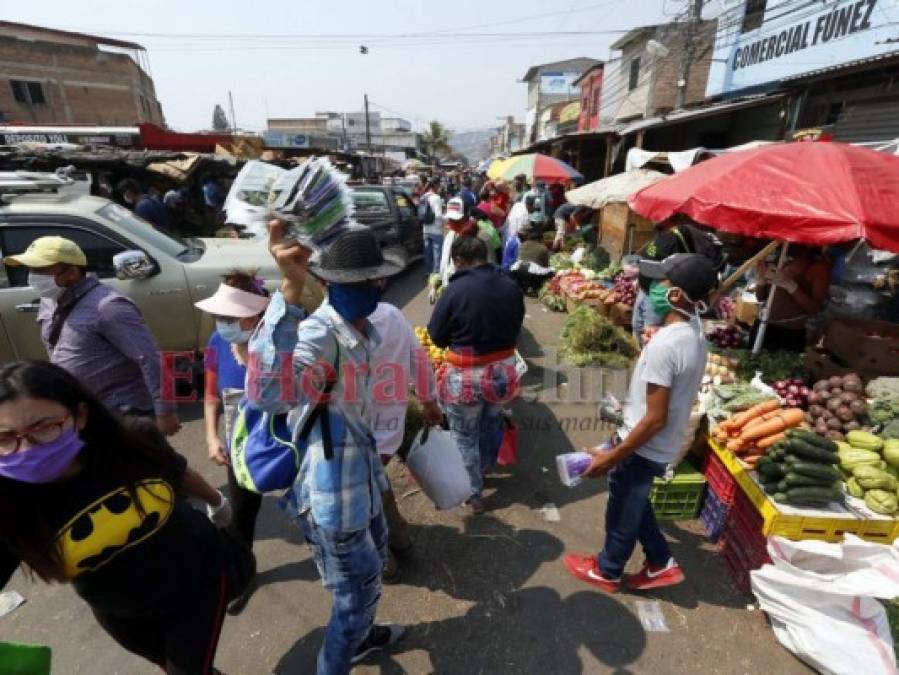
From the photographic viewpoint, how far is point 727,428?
3.32 m

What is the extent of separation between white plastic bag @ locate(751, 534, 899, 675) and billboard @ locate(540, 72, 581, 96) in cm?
4984

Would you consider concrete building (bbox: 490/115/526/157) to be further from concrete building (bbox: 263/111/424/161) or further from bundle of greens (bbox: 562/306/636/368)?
bundle of greens (bbox: 562/306/636/368)

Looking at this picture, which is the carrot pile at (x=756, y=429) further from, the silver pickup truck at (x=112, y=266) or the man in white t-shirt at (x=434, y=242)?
the man in white t-shirt at (x=434, y=242)

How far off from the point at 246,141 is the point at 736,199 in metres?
19.4

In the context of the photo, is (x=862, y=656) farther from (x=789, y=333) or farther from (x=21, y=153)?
(x=21, y=153)

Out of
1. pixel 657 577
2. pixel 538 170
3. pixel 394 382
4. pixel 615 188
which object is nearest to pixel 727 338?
pixel 657 577

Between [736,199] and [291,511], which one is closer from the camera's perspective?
[291,511]

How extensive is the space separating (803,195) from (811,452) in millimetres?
1781

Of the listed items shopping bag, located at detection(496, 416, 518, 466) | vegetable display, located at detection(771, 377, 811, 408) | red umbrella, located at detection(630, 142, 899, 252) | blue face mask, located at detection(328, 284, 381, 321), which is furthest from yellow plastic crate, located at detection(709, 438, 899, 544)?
blue face mask, located at detection(328, 284, 381, 321)

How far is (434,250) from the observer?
985 cm

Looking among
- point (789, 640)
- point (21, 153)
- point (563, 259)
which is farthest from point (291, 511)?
point (21, 153)

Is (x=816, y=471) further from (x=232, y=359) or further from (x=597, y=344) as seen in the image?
(x=597, y=344)

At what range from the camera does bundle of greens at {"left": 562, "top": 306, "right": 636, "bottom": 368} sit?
622cm

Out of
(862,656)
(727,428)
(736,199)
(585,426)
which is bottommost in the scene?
(585,426)
